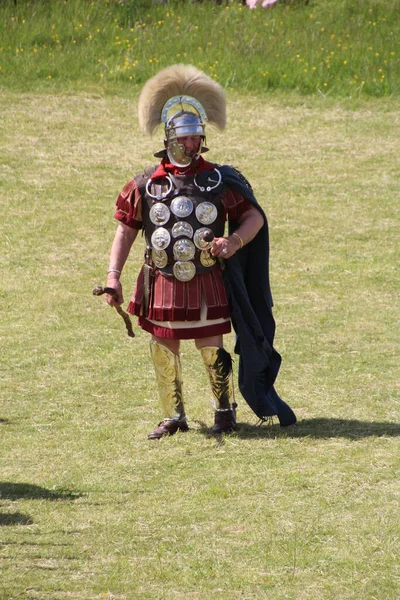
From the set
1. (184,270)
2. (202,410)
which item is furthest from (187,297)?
(202,410)

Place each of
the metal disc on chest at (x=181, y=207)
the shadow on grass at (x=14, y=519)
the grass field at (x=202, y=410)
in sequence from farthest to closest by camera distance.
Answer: the metal disc on chest at (x=181, y=207) → the shadow on grass at (x=14, y=519) → the grass field at (x=202, y=410)

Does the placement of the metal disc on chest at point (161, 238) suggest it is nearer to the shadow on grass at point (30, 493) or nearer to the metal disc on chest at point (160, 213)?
the metal disc on chest at point (160, 213)

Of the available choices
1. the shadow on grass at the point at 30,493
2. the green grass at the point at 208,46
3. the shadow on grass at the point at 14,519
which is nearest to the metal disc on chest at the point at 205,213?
the shadow on grass at the point at 30,493

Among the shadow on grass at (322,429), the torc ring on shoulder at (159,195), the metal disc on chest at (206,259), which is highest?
the torc ring on shoulder at (159,195)

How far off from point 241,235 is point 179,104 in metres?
0.85

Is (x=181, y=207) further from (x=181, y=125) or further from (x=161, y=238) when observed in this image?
(x=181, y=125)

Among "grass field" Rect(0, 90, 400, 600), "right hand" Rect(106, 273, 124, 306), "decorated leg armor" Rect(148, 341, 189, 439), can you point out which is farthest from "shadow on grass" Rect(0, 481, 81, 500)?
"right hand" Rect(106, 273, 124, 306)

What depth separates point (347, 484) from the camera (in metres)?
5.91

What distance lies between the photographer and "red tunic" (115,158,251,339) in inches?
260

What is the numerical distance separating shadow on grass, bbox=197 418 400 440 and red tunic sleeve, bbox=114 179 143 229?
1.32 metres

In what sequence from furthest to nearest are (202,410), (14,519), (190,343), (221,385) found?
1. (190,343)
2. (202,410)
3. (221,385)
4. (14,519)

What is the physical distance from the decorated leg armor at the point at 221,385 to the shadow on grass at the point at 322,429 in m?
0.08

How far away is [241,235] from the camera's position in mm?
6574

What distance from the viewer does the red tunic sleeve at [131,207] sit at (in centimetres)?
664
